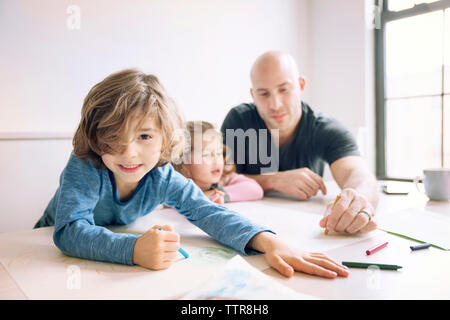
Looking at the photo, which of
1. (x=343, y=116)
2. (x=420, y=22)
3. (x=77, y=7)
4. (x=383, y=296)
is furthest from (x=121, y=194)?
(x=420, y=22)

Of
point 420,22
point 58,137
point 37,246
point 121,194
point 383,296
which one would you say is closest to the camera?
point 383,296

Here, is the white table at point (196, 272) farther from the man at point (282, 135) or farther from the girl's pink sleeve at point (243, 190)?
the man at point (282, 135)

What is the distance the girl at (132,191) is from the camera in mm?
577

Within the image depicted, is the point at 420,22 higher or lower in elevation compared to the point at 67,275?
higher

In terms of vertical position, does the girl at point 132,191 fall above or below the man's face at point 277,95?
below

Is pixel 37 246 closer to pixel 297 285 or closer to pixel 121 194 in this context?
pixel 121 194

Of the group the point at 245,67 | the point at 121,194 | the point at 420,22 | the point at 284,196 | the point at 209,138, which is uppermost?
the point at 420,22

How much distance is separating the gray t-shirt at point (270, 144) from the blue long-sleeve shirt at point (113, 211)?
0.63 m

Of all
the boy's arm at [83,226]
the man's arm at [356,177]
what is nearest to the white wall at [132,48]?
the boy's arm at [83,226]

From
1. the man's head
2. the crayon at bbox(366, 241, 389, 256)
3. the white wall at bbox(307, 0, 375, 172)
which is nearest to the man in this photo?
the man's head

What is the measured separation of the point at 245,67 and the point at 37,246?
1.73 m

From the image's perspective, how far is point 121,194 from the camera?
2.66ft

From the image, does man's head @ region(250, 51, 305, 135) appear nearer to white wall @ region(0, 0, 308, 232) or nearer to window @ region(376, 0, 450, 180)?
white wall @ region(0, 0, 308, 232)

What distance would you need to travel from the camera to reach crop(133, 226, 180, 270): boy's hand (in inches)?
22.0
